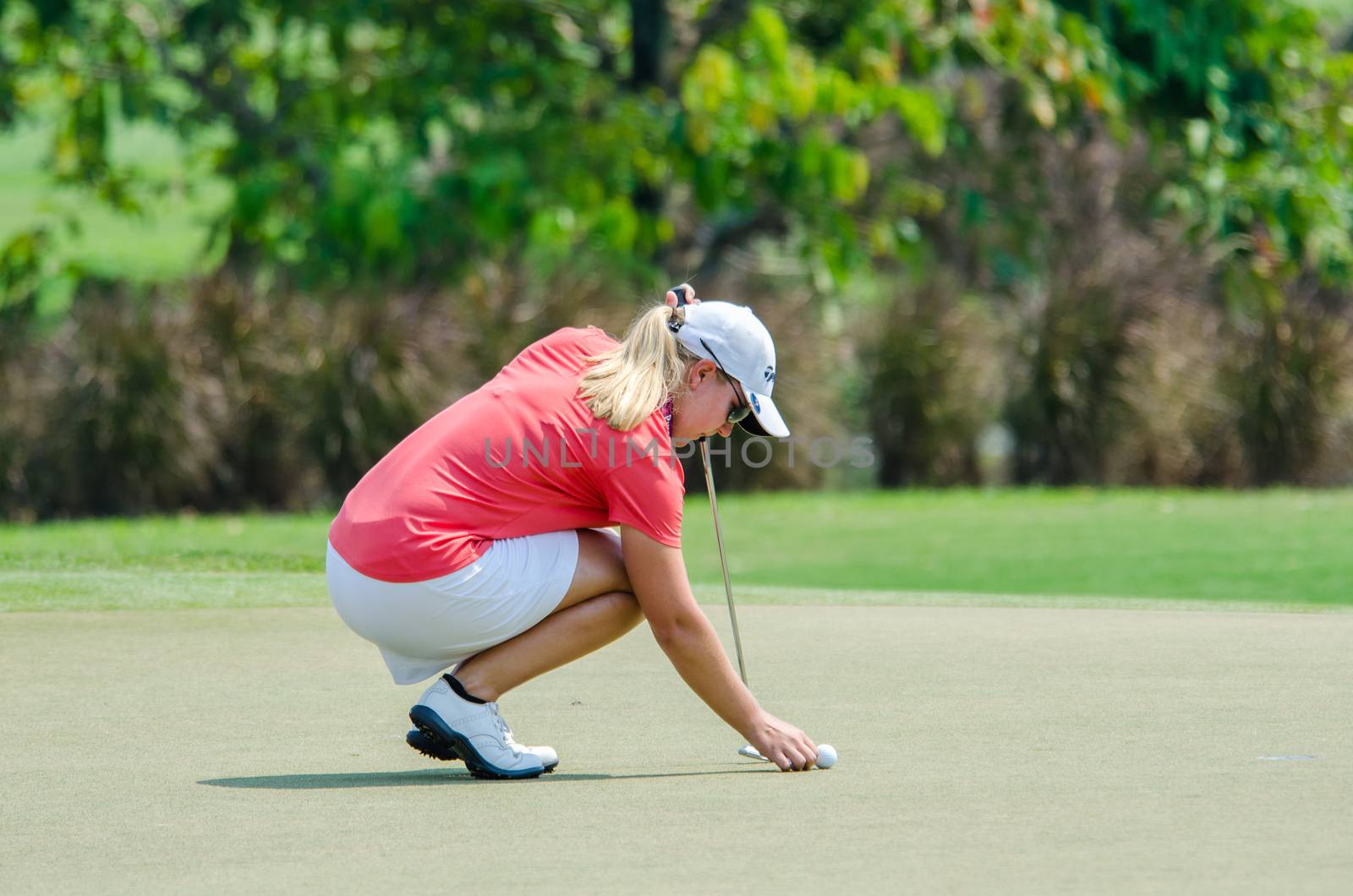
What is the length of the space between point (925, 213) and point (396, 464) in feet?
67.4

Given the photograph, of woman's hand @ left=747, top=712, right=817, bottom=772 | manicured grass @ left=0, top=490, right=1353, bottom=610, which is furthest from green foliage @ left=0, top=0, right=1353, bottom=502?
woman's hand @ left=747, top=712, right=817, bottom=772

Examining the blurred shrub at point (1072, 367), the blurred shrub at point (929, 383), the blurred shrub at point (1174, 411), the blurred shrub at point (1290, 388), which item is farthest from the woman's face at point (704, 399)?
the blurred shrub at point (1290, 388)

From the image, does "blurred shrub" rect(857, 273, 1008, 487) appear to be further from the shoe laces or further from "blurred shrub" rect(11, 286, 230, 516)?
the shoe laces

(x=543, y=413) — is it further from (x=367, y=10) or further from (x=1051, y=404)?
(x=367, y=10)

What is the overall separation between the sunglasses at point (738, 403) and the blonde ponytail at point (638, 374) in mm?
59

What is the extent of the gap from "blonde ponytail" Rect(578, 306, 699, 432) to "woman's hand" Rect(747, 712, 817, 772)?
843 millimetres

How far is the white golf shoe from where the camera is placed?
5008mm

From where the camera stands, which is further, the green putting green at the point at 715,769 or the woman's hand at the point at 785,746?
the woman's hand at the point at 785,746

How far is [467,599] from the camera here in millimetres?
5027

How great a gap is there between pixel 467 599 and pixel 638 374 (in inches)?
28.8

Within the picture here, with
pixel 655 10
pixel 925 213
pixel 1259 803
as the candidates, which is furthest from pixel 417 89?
pixel 1259 803

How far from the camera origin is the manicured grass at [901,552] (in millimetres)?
8984

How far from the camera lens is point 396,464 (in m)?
5.11

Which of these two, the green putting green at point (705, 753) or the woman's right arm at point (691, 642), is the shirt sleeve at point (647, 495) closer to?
the woman's right arm at point (691, 642)
